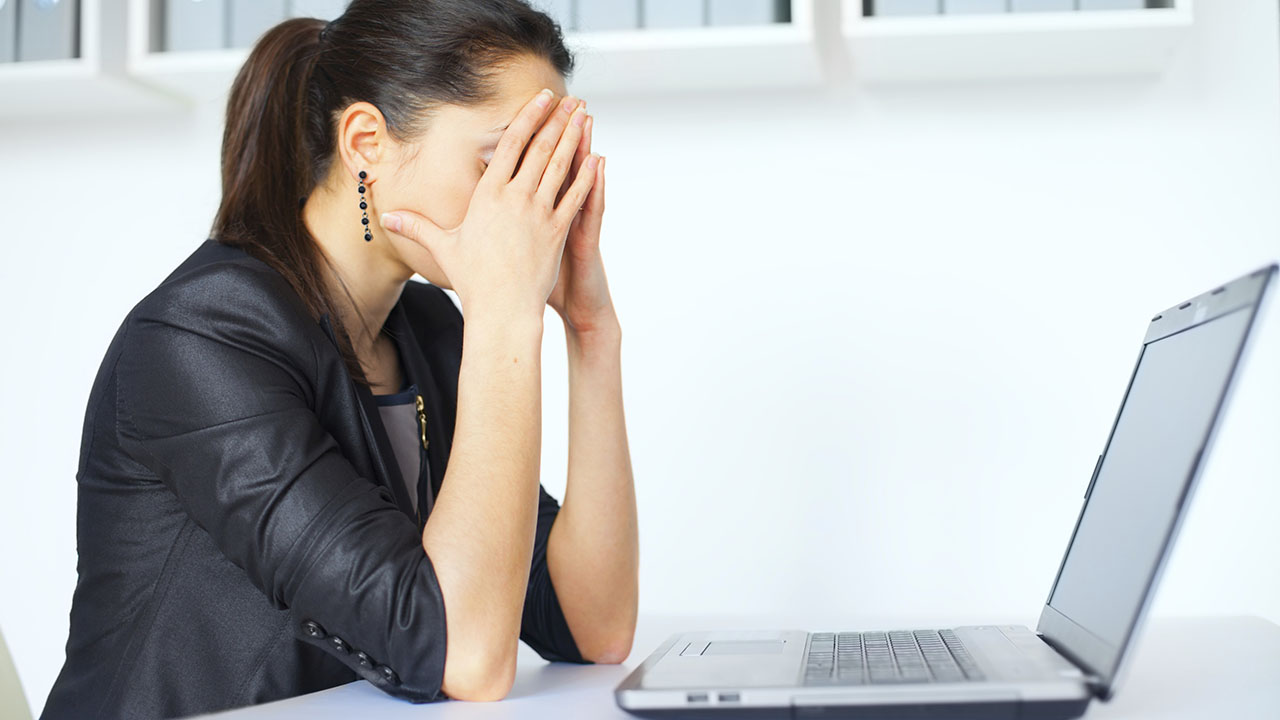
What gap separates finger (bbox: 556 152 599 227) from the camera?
0.96 m

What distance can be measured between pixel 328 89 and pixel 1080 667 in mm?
834

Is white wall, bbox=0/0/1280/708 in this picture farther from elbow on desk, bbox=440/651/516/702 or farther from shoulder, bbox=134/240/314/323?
elbow on desk, bbox=440/651/516/702

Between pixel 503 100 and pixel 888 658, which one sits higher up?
pixel 503 100

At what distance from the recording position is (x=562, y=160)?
96 centimetres

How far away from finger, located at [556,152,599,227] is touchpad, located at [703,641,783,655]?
38cm

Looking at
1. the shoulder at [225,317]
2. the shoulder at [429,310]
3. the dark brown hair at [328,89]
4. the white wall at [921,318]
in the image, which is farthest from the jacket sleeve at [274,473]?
the white wall at [921,318]

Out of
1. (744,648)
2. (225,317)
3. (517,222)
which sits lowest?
(744,648)

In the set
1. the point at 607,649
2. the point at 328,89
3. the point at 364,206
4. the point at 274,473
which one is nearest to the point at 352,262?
the point at 364,206

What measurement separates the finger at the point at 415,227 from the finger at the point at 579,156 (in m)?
0.12

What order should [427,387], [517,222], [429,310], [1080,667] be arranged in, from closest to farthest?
[1080,667] → [517,222] → [427,387] → [429,310]

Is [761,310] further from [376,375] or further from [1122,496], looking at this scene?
[1122,496]

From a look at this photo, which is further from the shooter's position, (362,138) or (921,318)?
(921,318)

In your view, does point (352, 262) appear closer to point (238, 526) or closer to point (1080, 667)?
point (238, 526)

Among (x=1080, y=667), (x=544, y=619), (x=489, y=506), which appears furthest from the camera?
(x=544, y=619)
